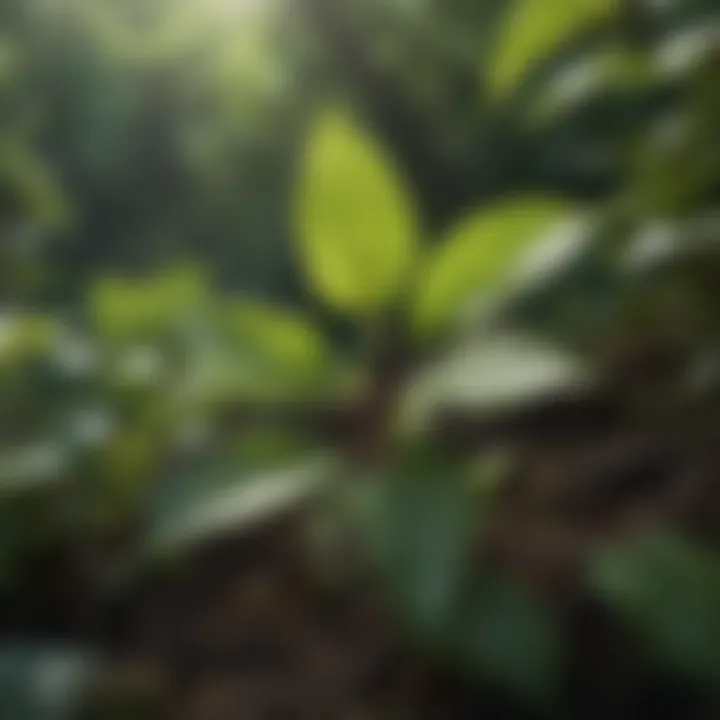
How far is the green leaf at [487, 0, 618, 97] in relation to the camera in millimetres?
704

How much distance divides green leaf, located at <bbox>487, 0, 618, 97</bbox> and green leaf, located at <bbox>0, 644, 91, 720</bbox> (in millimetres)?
386

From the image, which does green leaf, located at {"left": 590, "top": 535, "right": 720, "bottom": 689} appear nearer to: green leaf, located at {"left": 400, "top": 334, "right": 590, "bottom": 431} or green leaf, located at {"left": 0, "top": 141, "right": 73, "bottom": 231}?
green leaf, located at {"left": 400, "top": 334, "right": 590, "bottom": 431}

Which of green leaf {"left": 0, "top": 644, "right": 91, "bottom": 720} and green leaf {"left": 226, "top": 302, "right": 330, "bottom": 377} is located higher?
green leaf {"left": 226, "top": 302, "right": 330, "bottom": 377}

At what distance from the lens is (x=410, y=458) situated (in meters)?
0.71

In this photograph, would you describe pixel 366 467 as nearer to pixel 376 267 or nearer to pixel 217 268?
pixel 376 267

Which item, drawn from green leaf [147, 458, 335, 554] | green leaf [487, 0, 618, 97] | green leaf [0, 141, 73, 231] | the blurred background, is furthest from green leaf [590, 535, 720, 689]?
green leaf [0, 141, 73, 231]

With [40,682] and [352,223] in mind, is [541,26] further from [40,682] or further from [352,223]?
[40,682]

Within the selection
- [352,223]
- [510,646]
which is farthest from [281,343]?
[510,646]

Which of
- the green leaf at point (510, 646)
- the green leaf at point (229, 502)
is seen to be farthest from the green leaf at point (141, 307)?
the green leaf at point (510, 646)

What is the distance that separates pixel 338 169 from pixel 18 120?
0.49 meters

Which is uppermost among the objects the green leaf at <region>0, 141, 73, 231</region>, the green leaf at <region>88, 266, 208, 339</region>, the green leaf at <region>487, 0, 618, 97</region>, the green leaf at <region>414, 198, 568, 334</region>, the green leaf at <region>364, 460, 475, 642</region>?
the green leaf at <region>0, 141, 73, 231</region>

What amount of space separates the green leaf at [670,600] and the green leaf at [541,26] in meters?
0.26

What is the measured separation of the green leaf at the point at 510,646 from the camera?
26.5 inches

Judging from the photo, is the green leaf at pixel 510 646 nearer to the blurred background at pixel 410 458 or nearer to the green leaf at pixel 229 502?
the blurred background at pixel 410 458
